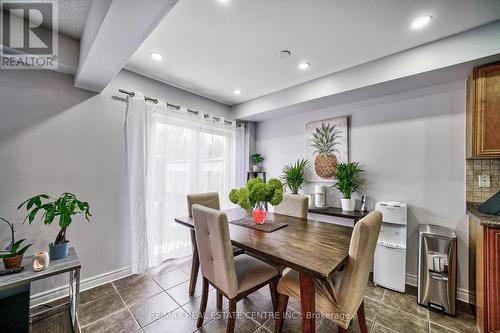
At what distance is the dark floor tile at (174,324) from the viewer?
1.63 meters

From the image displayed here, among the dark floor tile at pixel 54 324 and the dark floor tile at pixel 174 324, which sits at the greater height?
the dark floor tile at pixel 54 324

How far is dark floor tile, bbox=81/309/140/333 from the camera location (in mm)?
1616

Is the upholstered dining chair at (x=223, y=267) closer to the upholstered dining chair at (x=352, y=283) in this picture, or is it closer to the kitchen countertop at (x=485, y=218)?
the upholstered dining chair at (x=352, y=283)

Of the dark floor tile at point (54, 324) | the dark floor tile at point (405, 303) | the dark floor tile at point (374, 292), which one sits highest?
the dark floor tile at point (54, 324)

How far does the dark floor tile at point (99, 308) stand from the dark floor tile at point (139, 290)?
0.22ft

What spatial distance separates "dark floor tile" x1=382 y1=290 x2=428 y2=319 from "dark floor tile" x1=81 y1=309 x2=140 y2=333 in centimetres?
237

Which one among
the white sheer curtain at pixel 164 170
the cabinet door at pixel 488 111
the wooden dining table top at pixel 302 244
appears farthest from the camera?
the white sheer curtain at pixel 164 170

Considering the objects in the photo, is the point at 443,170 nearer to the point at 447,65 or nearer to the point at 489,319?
the point at 447,65

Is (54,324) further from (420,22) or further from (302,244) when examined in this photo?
(420,22)

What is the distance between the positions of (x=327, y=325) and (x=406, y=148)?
6.94 feet

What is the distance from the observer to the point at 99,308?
187cm

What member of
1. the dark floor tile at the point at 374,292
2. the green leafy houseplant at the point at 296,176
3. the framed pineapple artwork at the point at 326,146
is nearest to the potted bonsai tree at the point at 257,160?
the green leafy houseplant at the point at 296,176

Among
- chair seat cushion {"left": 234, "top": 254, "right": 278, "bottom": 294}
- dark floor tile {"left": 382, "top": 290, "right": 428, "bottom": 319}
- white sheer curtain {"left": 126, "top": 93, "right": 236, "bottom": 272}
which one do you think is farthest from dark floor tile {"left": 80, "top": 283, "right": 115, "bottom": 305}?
dark floor tile {"left": 382, "top": 290, "right": 428, "bottom": 319}

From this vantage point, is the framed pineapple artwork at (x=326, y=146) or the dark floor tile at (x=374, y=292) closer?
the dark floor tile at (x=374, y=292)
